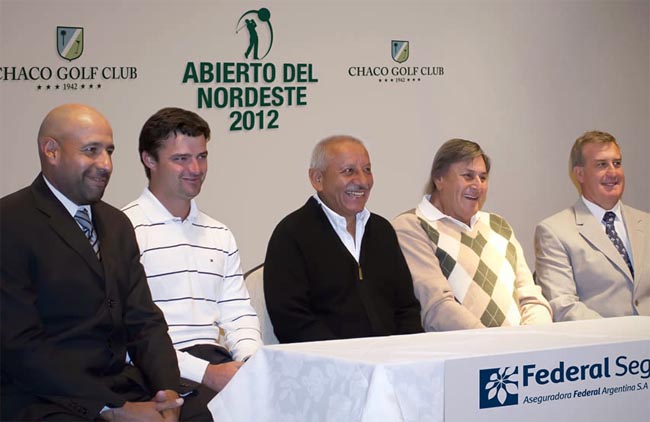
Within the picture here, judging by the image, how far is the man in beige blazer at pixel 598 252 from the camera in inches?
181

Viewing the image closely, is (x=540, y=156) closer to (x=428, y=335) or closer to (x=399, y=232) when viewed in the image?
(x=399, y=232)

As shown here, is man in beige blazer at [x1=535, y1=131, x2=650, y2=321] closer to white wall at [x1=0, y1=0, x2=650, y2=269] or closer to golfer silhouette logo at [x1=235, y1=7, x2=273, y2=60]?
white wall at [x1=0, y1=0, x2=650, y2=269]

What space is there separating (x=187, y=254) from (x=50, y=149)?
729 millimetres

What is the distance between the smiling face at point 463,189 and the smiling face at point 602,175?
645mm

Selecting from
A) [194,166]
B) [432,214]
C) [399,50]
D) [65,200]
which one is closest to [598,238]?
[432,214]

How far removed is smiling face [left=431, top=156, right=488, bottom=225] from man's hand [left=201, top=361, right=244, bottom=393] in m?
1.42

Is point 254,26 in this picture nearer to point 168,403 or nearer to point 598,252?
point 598,252

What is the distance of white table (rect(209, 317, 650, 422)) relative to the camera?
102 inches

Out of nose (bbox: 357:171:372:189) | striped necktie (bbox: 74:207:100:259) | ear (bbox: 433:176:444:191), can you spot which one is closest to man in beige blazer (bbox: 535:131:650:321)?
ear (bbox: 433:176:444:191)

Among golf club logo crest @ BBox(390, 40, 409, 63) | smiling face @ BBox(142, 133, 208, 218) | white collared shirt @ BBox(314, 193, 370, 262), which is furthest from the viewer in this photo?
golf club logo crest @ BBox(390, 40, 409, 63)

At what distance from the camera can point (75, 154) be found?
3.16m

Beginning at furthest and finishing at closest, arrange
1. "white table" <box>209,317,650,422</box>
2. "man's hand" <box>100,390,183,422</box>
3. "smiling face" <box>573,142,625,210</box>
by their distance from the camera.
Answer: "smiling face" <box>573,142,625,210</box>
"man's hand" <box>100,390,183,422</box>
"white table" <box>209,317,650,422</box>

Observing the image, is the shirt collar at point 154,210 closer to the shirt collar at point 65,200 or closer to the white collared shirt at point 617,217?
the shirt collar at point 65,200

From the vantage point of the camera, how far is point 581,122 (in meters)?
6.61
